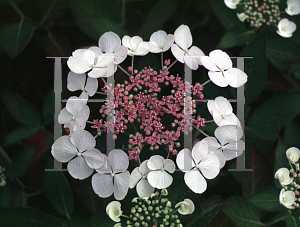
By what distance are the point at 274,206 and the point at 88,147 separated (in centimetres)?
55

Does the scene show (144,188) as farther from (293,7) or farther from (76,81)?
(293,7)

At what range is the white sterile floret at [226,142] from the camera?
687mm

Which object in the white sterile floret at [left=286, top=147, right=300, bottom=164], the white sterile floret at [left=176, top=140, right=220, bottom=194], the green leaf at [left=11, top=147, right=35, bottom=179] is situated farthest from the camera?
the green leaf at [left=11, top=147, right=35, bottom=179]

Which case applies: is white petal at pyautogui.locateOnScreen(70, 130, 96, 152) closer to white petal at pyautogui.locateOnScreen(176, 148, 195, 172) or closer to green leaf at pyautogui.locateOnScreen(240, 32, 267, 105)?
white petal at pyautogui.locateOnScreen(176, 148, 195, 172)

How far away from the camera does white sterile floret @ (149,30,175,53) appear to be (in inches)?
29.1

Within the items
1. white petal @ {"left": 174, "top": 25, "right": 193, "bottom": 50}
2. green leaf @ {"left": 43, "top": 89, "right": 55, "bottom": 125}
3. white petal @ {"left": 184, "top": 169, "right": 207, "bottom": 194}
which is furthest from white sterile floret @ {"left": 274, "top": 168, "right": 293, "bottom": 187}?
green leaf @ {"left": 43, "top": 89, "right": 55, "bottom": 125}

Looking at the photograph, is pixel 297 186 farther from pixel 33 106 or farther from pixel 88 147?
pixel 33 106

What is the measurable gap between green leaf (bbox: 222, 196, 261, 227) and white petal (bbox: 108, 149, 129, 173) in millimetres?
364

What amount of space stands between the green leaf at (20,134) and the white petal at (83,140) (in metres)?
0.40

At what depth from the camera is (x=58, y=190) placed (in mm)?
872

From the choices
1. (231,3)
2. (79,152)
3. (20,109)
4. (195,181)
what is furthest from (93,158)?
(231,3)

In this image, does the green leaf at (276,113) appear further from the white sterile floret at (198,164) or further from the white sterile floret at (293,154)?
the white sterile floret at (198,164)

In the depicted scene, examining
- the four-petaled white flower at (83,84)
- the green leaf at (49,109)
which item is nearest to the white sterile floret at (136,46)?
the four-petaled white flower at (83,84)

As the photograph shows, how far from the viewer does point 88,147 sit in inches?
27.3
